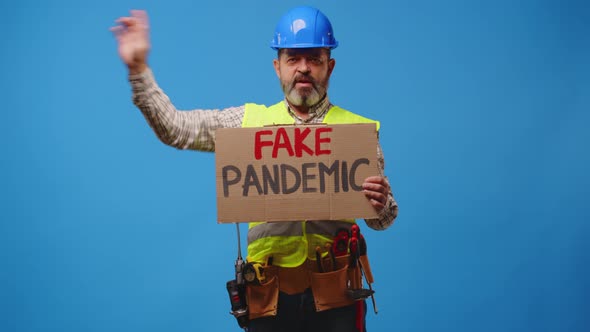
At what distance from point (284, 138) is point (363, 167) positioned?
0.21 meters

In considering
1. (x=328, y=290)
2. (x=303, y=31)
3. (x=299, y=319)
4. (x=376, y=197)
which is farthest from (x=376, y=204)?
(x=303, y=31)

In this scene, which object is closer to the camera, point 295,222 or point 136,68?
point 136,68

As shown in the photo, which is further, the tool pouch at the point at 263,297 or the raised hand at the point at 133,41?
the tool pouch at the point at 263,297

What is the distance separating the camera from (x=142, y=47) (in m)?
2.04

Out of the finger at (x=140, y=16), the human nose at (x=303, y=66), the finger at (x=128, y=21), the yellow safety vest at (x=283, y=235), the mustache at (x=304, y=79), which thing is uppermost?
the finger at (x=140, y=16)

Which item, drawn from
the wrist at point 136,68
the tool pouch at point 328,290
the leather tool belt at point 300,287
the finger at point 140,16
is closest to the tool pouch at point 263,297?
the leather tool belt at point 300,287

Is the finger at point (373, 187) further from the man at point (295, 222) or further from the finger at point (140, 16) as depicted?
the finger at point (140, 16)

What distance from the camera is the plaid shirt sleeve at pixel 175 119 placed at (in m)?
2.07

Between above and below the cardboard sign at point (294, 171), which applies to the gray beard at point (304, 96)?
above

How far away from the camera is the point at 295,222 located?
2.26 metres

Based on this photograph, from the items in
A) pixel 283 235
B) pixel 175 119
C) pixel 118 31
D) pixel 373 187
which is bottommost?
pixel 283 235

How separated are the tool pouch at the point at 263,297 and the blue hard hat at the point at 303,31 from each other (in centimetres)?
64

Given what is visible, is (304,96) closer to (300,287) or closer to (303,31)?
(303,31)

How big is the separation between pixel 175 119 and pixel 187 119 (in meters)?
0.05
